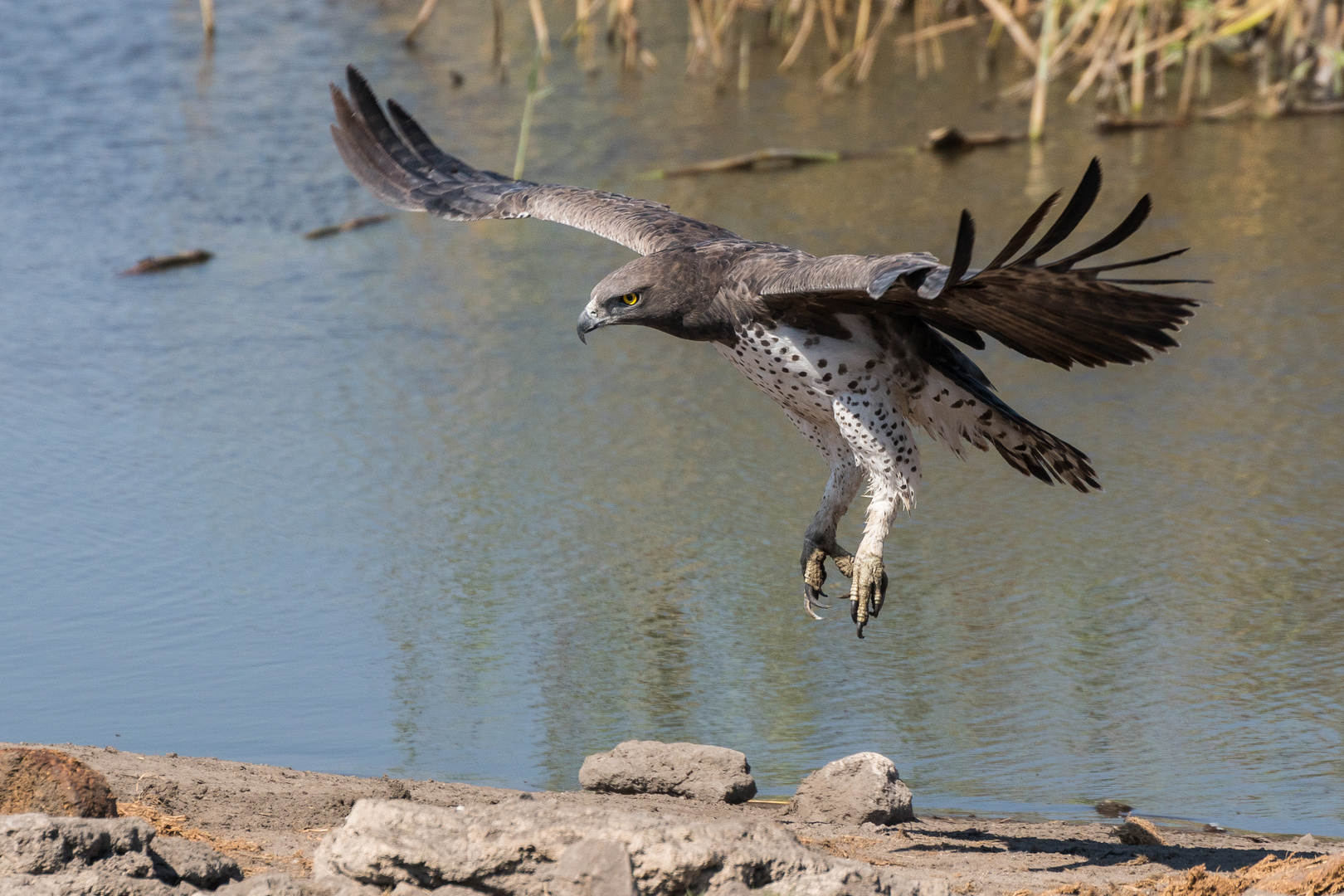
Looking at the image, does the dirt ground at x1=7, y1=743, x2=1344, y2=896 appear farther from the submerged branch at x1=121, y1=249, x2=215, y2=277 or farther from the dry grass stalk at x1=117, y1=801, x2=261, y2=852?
the submerged branch at x1=121, y1=249, x2=215, y2=277

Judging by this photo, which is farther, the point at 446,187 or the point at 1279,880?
the point at 446,187

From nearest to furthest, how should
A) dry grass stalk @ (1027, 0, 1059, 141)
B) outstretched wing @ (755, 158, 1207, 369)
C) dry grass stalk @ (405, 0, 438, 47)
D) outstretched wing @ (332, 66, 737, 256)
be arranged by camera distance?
outstretched wing @ (755, 158, 1207, 369) → outstretched wing @ (332, 66, 737, 256) → dry grass stalk @ (1027, 0, 1059, 141) → dry grass stalk @ (405, 0, 438, 47)

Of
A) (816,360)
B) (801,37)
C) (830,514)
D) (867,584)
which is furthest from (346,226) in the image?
(867,584)

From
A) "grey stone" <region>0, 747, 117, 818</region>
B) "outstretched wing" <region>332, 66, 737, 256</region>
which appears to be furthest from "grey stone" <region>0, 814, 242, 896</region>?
"outstretched wing" <region>332, 66, 737, 256</region>

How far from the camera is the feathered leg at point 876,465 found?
4789mm

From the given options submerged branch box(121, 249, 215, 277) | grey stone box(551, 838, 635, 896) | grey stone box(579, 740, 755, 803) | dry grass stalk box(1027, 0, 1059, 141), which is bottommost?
grey stone box(579, 740, 755, 803)

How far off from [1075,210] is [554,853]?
5.95 ft

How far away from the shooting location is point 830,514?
5125 millimetres

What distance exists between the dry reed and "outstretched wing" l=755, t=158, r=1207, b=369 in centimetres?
796

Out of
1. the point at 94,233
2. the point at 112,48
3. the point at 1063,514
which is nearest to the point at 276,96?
the point at 112,48

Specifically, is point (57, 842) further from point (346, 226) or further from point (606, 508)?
point (346, 226)

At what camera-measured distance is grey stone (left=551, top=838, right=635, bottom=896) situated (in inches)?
119

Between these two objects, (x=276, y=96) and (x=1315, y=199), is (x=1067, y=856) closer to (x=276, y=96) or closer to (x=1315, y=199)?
(x=1315, y=199)

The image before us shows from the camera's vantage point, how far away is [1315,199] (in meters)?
10.5
